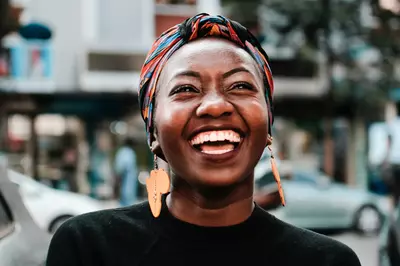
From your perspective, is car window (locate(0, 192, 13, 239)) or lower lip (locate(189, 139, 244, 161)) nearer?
lower lip (locate(189, 139, 244, 161))

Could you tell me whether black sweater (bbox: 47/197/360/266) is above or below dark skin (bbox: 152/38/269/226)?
below

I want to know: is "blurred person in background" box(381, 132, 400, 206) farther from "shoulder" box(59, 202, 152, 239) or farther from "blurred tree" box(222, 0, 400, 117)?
"blurred tree" box(222, 0, 400, 117)

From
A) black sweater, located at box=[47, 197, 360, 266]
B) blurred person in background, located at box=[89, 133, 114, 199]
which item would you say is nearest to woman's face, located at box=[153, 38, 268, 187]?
black sweater, located at box=[47, 197, 360, 266]

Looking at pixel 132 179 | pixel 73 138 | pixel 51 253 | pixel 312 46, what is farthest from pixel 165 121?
pixel 73 138

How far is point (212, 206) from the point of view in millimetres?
1688

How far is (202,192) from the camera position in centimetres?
166

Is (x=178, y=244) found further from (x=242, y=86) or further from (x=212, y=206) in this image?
(x=242, y=86)

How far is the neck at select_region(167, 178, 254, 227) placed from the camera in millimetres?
1685

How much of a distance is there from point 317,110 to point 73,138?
653 cm

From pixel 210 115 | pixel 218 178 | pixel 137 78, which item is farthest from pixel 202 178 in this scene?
pixel 137 78

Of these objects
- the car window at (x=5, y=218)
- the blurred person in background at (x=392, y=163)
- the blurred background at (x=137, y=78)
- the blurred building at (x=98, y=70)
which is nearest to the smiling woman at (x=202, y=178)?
the car window at (x=5, y=218)

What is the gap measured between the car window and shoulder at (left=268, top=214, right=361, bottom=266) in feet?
4.59

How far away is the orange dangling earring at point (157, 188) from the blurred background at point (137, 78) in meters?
12.4

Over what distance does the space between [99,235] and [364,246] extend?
900 cm
